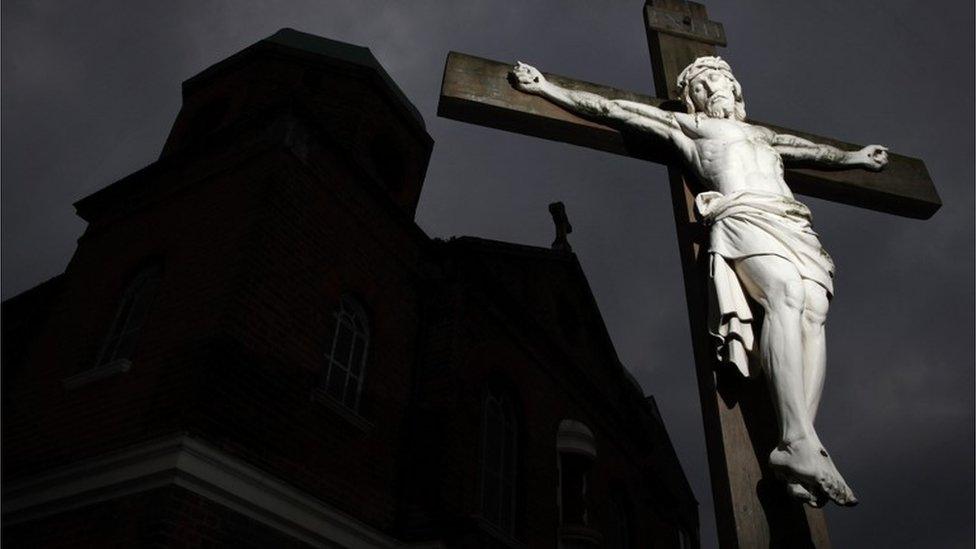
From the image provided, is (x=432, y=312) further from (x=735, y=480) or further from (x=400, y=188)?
(x=735, y=480)

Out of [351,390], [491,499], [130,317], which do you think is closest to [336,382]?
[351,390]

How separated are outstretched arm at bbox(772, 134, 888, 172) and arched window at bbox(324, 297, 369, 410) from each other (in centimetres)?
613

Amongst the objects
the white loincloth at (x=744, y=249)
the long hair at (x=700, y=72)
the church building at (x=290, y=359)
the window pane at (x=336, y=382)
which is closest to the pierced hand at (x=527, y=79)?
the long hair at (x=700, y=72)

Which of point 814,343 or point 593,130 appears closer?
point 814,343

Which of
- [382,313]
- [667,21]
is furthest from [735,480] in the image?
[382,313]

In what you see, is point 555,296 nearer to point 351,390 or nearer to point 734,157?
point 351,390

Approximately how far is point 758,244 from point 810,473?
71cm

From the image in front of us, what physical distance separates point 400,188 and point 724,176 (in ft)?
32.8

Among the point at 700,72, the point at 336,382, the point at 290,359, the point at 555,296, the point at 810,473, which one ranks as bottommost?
the point at 810,473

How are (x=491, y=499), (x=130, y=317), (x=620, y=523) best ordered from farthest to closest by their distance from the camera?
(x=620, y=523) → (x=491, y=499) → (x=130, y=317)

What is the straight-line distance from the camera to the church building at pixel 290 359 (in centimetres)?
646

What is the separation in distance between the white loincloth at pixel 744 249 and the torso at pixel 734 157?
0.40 ft

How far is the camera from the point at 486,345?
35.3 ft

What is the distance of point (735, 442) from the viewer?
2033mm
